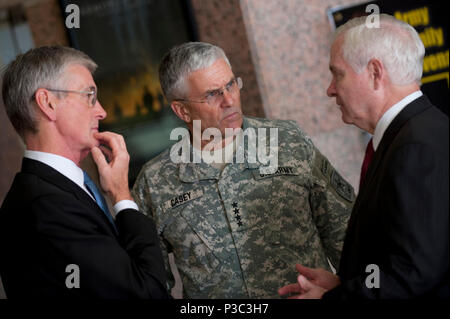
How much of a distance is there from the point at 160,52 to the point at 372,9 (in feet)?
3.83

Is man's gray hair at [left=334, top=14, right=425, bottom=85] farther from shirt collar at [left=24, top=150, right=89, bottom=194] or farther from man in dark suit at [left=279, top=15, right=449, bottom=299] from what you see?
shirt collar at [left=24, top=150, right=89, bottom=194]

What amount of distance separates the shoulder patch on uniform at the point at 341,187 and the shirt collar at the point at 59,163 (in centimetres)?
94

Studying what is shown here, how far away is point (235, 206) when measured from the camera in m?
2.05

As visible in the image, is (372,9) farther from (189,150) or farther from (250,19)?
(189,150)

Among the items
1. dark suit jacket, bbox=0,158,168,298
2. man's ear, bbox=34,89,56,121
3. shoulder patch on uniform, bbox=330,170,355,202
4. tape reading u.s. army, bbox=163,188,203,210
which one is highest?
man's ear, bbox=34,89,56,121

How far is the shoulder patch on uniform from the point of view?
6.69 feet

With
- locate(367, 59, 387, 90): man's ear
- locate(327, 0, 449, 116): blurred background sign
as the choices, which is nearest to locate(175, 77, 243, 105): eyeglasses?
locate(367, 59, 387, 90): man's ear

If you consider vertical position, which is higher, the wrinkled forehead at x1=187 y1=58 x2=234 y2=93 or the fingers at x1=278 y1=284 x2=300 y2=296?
the wrinkled forehead at x1=187 y1=58 x2=234 y2=93

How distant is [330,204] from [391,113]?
643 mm

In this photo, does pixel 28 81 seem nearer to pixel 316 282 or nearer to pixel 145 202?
pixel 145 202

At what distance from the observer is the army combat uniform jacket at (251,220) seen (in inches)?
79.0

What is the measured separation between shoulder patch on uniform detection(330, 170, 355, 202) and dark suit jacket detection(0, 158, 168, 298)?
81 centimetres

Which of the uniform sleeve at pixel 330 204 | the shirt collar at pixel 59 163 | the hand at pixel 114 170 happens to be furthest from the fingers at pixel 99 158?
the uniform sleeve at pixel 330 204
